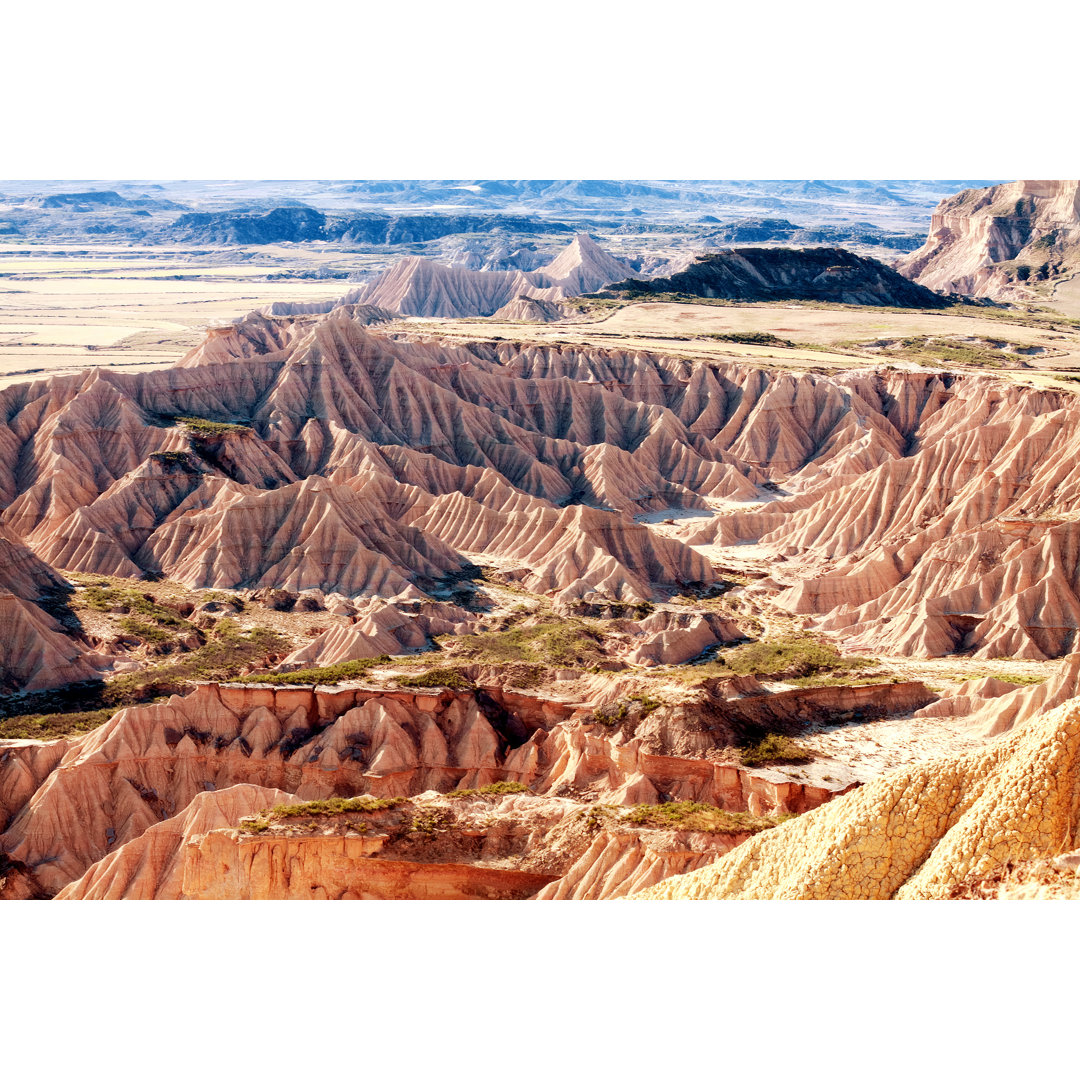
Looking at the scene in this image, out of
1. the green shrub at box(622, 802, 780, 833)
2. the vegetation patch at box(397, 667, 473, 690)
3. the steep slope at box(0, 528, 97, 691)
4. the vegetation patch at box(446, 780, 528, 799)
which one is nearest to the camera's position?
the green shrub at box(622, 802, 780, 833)

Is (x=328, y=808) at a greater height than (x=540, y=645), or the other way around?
(x=328, y=808)

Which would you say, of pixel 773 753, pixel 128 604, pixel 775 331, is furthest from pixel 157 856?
pixel 775 331

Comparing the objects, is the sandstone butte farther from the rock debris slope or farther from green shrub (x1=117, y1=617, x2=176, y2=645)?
the rock debris slope

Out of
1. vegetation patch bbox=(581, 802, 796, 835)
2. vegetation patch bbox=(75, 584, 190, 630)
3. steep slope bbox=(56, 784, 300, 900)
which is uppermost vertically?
vegetation patch bbox=(581, 802, 796, 835)

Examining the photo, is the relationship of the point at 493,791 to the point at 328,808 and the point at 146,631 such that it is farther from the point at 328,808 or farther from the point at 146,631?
the point at 146,631

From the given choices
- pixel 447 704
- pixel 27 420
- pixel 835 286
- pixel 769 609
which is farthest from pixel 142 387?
pixel 835 286

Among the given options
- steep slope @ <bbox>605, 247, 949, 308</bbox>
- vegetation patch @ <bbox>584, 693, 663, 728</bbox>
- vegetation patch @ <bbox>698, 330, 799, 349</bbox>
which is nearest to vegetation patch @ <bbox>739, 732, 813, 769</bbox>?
vegetation patch @ <bbox>584, 693, 663, 728</bbox>

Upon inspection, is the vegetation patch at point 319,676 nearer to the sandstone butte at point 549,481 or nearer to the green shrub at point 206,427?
the sandstone butte at point 549,481
